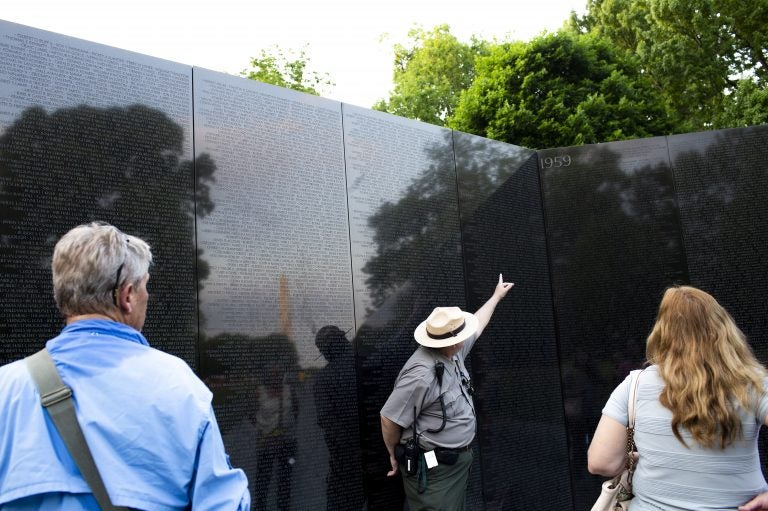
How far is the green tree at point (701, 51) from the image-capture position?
15.8 m

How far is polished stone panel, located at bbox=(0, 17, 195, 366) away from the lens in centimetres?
396

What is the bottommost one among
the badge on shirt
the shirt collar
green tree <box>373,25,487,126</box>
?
the badge on shirt

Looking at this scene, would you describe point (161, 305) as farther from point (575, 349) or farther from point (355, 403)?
point (575, 349)

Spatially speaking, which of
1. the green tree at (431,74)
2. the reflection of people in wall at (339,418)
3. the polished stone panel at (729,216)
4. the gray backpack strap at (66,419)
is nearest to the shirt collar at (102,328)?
the gray backpack strap at (66,419)

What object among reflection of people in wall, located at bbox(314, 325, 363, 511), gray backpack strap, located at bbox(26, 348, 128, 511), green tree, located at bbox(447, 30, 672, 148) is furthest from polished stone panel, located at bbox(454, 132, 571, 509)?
green tree, located at bbox(447, 30, 672, 148)

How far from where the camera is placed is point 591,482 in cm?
690

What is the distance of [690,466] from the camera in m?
2.59

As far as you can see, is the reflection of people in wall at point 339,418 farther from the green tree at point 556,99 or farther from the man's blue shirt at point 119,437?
the green tree at point 556,99

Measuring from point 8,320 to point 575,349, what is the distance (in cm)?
563

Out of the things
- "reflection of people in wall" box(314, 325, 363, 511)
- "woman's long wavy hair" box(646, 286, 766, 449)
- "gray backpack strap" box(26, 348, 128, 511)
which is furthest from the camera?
"reflection of people in wall" box(314, 325, 363, 511)

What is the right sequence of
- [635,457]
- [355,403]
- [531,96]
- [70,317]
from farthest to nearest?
[531,96] → [355,403] → [635,457] → [70,317]

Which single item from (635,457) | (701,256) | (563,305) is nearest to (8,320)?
(635,457)

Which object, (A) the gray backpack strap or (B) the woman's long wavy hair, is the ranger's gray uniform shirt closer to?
(B) the woman's long wavy hair

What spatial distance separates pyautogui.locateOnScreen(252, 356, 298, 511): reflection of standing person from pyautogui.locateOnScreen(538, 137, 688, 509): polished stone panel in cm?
357
